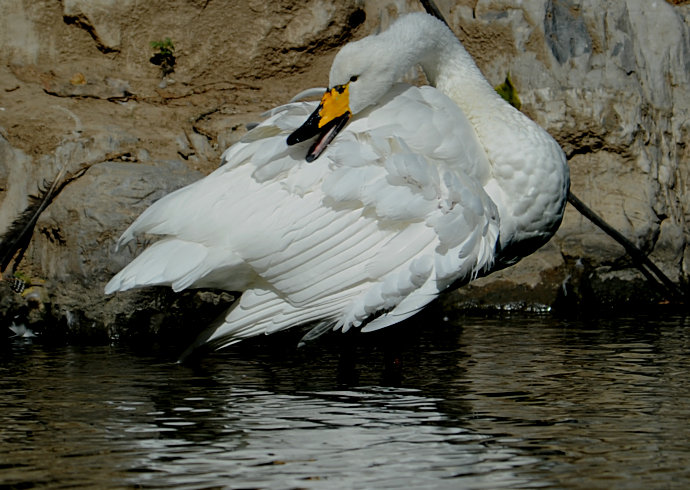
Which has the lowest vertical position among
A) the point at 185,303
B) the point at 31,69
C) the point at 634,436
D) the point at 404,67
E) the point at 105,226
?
the point at 634,436

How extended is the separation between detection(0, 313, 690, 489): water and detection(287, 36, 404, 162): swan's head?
3.50ft

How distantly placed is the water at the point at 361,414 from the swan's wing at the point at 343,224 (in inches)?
14.7

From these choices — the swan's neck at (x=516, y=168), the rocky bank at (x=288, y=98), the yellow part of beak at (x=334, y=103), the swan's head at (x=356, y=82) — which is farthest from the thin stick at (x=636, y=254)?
the yellow part of beak at (x=334, y=103)

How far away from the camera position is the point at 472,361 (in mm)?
5273

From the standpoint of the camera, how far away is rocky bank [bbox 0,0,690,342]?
6941mm

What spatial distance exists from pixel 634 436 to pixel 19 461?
1.99 metres

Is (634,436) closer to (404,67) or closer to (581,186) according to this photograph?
(404,67)

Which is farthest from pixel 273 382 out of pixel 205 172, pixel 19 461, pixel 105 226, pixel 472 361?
pixel 205 172

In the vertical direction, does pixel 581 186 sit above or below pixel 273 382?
above

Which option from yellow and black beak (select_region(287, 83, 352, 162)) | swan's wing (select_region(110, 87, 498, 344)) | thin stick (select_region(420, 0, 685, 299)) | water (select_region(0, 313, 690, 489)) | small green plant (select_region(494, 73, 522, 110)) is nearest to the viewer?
water (select_region(0, 313, 690, 489))

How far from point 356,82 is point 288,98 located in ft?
10.3

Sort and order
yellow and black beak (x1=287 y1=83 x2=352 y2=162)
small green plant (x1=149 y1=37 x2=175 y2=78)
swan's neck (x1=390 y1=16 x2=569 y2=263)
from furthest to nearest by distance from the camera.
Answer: small green plant (x1=149 y1=37 x2=175 y2=78)
swan's neck (x1=390 y1=16 x2=569 y2=263)
yellow and black beak (x1=287 y1=83 x2=352 y2=162)

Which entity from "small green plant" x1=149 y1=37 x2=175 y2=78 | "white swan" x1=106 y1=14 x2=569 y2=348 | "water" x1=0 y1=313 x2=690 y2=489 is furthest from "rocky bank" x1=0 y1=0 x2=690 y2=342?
"white swan" x1=106 y1=14 x2=569 y2=348

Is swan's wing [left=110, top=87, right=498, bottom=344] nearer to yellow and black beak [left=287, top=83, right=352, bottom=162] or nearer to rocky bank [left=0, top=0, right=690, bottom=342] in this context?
yellow and black beak [left=287, top=83, right=352, bottom=162]
